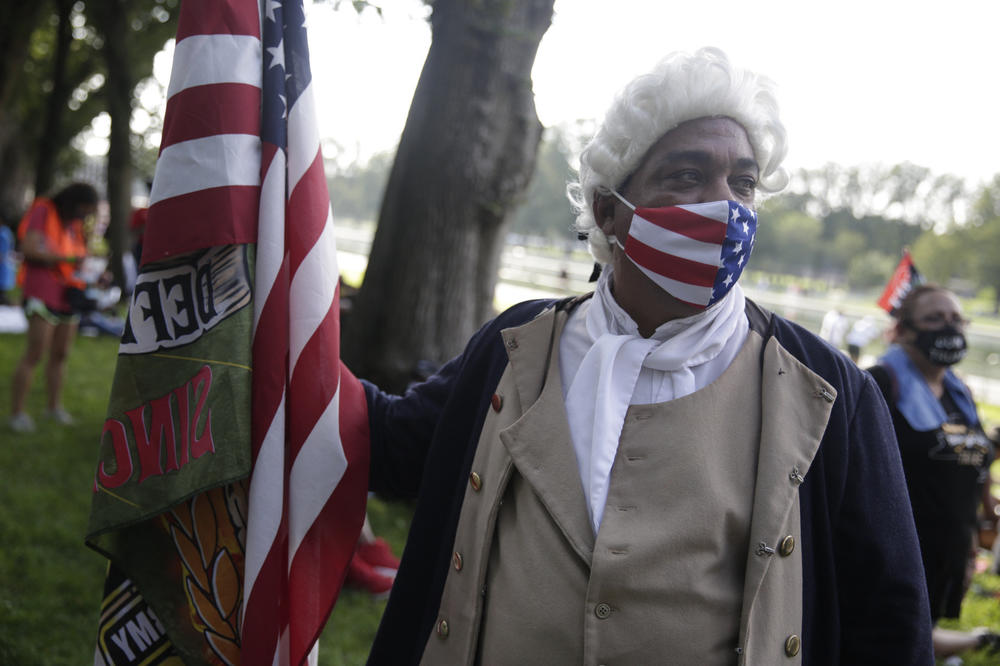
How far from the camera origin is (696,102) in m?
1.82

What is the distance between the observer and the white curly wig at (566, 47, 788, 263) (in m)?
1.82

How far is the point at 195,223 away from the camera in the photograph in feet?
6.21

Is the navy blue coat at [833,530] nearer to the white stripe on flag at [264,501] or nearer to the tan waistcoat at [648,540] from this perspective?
the tan waistcoat at [648,540]

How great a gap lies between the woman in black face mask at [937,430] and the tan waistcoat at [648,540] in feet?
9.23

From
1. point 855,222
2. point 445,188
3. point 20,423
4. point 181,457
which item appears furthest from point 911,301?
point 855,222

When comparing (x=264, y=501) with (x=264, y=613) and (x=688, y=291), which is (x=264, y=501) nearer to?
(x=264, y=613)

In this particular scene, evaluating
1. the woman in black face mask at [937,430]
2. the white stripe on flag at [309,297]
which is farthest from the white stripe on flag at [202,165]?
the woman in black face mask at [937,430]

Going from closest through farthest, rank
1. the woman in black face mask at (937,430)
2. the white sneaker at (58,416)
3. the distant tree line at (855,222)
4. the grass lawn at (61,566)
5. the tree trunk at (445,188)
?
the grass lawn at (61,566) < the woman in black face mask at (937,430) < the tree trunk at (445,188) < the white sneaker at (58,416) < the distant tree line at (855,222)

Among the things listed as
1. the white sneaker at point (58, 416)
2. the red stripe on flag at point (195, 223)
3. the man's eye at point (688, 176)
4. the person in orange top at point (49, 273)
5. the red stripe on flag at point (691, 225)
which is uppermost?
the man's eye at point (688, 176)

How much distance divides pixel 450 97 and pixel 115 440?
4592 millimetres

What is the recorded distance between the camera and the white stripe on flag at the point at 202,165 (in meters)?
1.90

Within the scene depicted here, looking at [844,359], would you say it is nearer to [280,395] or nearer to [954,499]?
[280,395]

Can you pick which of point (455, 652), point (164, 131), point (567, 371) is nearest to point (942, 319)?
point (567, 371)

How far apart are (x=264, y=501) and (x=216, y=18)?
117 cm
